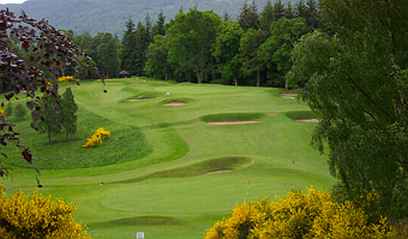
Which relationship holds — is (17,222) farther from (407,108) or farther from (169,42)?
(169,42)

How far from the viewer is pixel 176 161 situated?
1344 inches

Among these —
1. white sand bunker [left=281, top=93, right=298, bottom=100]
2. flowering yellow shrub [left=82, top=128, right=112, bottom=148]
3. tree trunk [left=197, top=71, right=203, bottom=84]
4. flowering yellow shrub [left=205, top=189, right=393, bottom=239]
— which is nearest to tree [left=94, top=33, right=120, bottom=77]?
tree trunk [left=197, top=71, right=203, bottom=84]

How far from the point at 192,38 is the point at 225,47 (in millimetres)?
6818

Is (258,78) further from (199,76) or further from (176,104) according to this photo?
(176,104)

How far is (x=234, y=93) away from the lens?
57.2m

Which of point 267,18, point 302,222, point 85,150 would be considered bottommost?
point 85,150

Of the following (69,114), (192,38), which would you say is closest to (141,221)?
(69,114)

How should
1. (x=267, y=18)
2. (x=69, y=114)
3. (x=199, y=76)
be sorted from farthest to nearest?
(x=199, y=76)
(x=267, y=18)
(x=69, y=114)

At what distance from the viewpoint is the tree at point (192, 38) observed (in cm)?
9088

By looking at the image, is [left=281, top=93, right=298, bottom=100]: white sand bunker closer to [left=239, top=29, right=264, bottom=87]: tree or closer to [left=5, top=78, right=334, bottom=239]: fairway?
[left=5, top=78, right=334, bottom=239]: fairway

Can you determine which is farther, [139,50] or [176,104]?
[139,50]

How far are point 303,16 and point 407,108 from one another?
74486mm

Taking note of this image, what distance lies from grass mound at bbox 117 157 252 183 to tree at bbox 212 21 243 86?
53.7 meters

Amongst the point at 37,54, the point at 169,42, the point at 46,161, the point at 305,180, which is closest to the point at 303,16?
the point at 169,42
